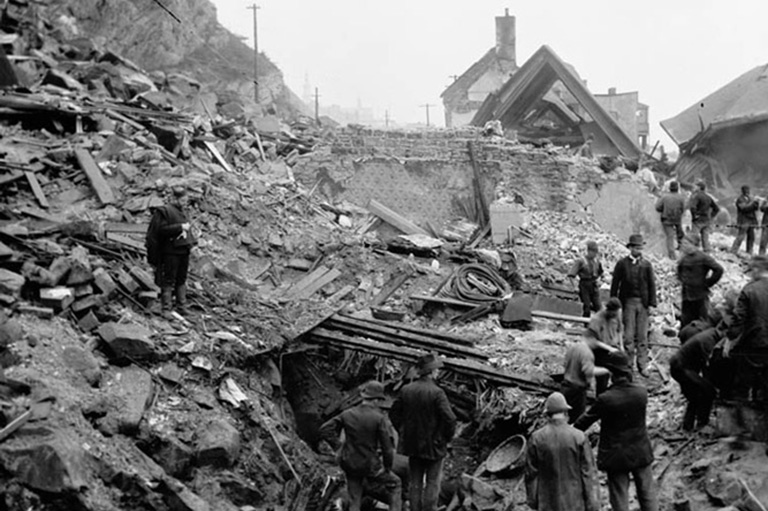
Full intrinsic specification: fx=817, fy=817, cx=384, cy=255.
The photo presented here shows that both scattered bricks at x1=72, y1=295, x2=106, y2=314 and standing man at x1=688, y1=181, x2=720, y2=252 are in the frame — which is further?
standing man at x1=688, y1=181, x2=720, y2=252

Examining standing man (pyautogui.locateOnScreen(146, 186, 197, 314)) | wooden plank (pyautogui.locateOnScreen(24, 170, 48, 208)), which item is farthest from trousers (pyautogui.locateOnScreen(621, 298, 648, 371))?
wooden plank (pyautogui.locateOnScreen(24, 170, 48, 208))

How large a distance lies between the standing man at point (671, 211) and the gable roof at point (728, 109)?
8.48m

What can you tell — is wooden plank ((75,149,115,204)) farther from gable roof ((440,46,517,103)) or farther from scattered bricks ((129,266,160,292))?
gable roof ((440,46,517,103))

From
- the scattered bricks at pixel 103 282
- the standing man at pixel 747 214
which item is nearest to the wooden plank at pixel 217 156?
the scattered bricks at pixel 103 282

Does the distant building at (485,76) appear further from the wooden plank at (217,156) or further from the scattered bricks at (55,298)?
the scattered bricks at (55,298)

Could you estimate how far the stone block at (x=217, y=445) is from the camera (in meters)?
7.83

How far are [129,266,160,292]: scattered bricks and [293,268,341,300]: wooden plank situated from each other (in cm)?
209

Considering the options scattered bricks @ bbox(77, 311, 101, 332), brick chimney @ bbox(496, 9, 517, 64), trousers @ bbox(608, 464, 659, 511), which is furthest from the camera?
brick chimney @ bbox(496, 9, 517, 64)

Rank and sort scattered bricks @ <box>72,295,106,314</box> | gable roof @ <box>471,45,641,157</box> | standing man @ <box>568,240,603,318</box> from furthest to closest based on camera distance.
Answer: gable roof @ <box>471,45,641,157</box> → standing man @ <box>568,240,603,318</box> → scattered bricks @ <box>72,295,106,314</box>

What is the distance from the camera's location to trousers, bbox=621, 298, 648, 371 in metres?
8.80

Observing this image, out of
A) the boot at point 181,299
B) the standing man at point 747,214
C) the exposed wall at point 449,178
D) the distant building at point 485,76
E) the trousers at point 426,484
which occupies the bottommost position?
the trousers at point 426,484

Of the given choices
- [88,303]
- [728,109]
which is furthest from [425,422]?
[728,109]

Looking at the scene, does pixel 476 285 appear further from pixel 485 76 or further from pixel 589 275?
pixel 485 76

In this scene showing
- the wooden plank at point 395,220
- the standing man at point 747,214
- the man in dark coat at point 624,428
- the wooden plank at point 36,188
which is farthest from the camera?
the wooden plank at point 395,220
